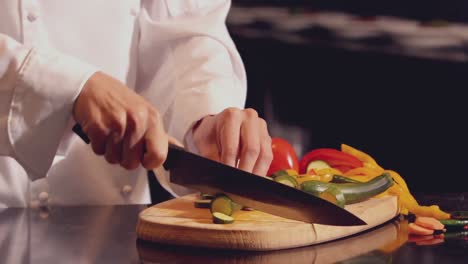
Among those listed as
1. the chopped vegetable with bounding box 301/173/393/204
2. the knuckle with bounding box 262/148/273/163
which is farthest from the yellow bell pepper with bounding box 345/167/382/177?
the knuckle with bounding box 262/148/273/163

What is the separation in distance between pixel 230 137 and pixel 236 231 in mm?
246

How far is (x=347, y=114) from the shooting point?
121 inches

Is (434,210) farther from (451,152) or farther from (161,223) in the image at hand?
(451,152)

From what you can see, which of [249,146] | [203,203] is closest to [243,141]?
[249,146]

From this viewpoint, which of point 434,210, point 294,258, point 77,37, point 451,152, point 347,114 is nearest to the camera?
point 294,258

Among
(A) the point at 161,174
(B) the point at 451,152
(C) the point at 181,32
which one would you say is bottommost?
(B) the point at 451,152

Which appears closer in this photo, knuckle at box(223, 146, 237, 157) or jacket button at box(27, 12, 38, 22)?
knuckle at box(223, 146, 237, 157)

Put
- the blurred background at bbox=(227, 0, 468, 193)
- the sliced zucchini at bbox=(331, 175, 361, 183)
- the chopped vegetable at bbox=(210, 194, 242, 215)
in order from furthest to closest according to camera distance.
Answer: the blurred background at bbox=(227, 0, 468, 193) < the sliced zucchini at bbox=(331, 175, 361, 183) < the chopped vegetable at bbox=(210, 194, 242, 215)

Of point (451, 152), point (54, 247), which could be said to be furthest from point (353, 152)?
point (451, 152)

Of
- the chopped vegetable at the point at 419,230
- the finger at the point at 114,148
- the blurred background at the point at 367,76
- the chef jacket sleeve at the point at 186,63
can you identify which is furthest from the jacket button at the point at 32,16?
the blurred background at the point at 367,76

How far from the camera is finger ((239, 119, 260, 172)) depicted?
1.45 meters

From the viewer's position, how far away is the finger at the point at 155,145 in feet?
3.99

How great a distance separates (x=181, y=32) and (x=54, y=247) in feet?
2.06

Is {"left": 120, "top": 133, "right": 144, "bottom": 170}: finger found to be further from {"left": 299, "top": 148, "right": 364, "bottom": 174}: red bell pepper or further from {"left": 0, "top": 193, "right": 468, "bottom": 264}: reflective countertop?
{"left": 299, "top": 148, "right": 364, "bottom": 174}: red bell pepper
